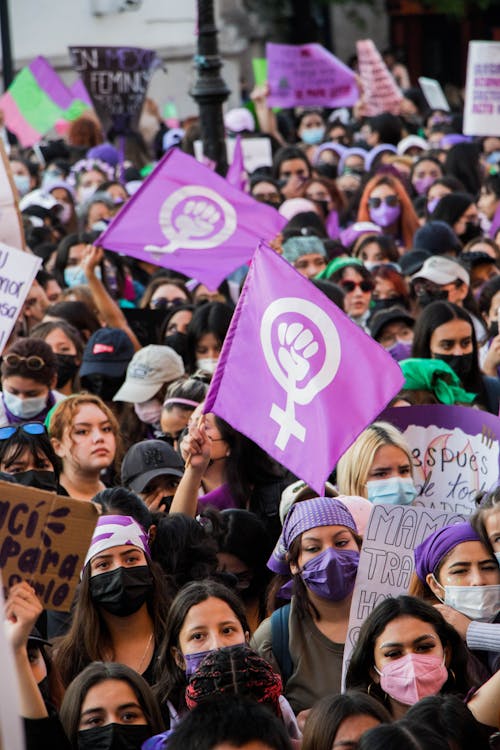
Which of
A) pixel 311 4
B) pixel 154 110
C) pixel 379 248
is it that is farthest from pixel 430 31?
pixel 379 248

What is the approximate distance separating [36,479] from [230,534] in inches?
32.1

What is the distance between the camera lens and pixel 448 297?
870 centimetres

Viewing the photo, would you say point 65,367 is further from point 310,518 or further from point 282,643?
point 282,643

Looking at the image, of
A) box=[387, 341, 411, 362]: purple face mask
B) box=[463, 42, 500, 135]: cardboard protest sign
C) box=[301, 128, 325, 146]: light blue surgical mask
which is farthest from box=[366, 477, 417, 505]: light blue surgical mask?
box=[301, 128, 325, 146]: light blue surgical mask

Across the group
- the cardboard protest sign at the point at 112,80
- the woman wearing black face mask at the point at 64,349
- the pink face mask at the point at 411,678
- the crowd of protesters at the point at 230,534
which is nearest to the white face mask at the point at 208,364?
the crowd of protesters at the point at 230,534

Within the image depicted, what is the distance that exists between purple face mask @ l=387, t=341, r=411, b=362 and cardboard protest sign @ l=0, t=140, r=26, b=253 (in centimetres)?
189

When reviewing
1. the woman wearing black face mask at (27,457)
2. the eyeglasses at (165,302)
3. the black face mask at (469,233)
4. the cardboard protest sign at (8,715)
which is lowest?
the black face mask at (469,233)

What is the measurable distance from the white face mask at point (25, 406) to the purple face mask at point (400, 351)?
1.81 meters

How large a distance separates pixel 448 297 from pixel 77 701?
4.72m

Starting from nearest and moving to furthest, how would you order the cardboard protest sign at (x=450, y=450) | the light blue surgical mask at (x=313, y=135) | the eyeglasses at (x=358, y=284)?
the cardboard protest sign at (x=450, y=450) < the eyeglasses at (x=358, y=284) < the light blue surgical mask at (x=313, y=135)

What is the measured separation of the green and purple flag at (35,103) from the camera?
17.3 meters

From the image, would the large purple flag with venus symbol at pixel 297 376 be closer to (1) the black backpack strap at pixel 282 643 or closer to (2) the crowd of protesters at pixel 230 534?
(2) the crowd of protesters at pixel 230 534

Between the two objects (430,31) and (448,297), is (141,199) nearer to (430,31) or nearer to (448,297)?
(448,297)

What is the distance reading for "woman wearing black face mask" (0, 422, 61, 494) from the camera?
614 cm
